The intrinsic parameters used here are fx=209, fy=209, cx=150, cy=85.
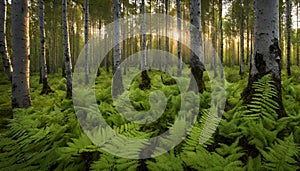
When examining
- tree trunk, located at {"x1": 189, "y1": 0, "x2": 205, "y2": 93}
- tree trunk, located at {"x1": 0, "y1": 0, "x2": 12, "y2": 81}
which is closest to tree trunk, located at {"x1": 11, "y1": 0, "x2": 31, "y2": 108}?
A: tree trunk, located at {"x1": 0, "y1": 0, "x2": 12, "y2": 81}

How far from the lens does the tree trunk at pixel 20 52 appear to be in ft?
17.4

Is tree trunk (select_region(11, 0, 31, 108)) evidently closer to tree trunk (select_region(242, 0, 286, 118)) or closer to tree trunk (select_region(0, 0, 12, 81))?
tree trunk (select_region(0, 0, 12, 81))

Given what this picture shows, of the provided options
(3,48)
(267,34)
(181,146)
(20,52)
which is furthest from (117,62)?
(181,146)

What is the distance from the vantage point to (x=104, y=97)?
6402 mm

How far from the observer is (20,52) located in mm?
5402

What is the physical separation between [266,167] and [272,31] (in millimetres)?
2754

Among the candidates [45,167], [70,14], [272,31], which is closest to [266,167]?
[45,167]

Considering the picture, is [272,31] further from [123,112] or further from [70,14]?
[70,14]

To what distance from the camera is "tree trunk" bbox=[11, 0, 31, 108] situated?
17.4ft

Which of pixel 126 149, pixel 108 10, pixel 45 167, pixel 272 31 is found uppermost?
pixel 108 10

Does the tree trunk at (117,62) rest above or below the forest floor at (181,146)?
above

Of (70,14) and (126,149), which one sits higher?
(70,14)

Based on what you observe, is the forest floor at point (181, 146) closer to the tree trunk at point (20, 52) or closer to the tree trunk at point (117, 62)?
the tree trunk at point (20, 52)

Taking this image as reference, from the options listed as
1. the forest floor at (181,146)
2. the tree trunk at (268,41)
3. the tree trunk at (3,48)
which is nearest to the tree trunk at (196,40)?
the forest floor at (181,146)
